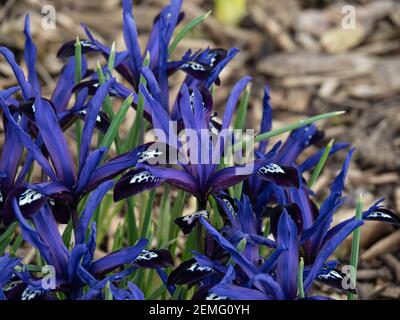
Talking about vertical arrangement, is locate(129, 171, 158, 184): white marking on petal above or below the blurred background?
below

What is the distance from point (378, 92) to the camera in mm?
5164

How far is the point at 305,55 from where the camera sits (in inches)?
217

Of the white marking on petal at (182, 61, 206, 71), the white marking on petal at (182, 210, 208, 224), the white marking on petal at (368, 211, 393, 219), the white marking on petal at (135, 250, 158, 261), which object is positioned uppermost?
the white marking on petal at (182, 61, 206, 71)

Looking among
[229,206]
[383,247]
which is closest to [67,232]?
[229,206]

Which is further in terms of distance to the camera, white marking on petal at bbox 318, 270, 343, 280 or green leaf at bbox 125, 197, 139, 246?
green leaf at bbox 125, 197, 139, 246

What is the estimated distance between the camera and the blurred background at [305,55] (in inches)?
184

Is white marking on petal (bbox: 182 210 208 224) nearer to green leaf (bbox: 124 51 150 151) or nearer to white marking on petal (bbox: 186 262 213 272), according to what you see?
white marking on petal (bbox: 186 262 213 272)

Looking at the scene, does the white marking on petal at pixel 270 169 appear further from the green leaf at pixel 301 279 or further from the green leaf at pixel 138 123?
the green leaf at pixel 138 123

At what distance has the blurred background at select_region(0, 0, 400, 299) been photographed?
15.3 ft

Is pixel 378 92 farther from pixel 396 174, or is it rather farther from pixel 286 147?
pixel 286 147

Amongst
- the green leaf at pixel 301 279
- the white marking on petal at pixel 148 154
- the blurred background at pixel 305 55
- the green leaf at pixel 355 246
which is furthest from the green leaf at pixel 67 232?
the blurred background at pixel 305 55

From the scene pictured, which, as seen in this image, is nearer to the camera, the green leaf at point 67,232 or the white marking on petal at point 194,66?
the green leaf at point 67,232

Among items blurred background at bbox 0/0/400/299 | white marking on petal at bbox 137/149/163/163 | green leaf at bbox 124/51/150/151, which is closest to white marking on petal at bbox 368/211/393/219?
white marking on petal at bbox 137/149/163/163

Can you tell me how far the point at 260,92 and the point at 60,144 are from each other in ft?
9.92
